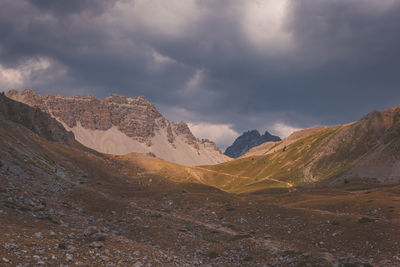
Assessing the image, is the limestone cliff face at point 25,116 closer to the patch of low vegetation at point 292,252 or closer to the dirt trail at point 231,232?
the dirt trail at point 231,232

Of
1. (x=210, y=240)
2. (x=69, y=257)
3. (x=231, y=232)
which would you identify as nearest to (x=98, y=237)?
(x=69, y=257)

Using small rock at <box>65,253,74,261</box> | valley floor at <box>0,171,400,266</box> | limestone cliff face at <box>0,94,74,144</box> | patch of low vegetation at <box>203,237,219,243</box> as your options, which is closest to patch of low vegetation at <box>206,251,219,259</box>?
valley floor at <box>0,171,400,266</box>

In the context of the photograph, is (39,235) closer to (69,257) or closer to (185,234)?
(69,257)

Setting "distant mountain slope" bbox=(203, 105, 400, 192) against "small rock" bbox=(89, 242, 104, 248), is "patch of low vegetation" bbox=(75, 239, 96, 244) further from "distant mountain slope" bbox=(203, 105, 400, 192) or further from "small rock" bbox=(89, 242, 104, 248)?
"distant mountain slope" bbox=(203, 105, 400, 192)

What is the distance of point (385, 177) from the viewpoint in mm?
126875

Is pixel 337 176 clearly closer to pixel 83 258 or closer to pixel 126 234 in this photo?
pixel 126 234

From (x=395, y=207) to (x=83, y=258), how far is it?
1938 inches

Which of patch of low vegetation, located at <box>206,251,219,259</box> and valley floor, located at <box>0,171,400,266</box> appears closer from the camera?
valley floor, located at <box>0,171,400,266</box>

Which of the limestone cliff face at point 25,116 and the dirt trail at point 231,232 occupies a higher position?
the limestone cliff face at point 25,116

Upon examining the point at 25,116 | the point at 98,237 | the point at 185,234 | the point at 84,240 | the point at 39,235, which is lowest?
the point at 185,234

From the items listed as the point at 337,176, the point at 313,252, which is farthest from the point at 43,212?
the point at 337,176

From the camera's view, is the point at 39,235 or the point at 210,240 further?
the point at 210,240

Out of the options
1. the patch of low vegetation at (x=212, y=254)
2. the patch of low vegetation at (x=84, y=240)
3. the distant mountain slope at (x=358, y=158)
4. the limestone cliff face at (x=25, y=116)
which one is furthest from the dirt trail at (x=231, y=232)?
the limestone cliff face at (x=25, y=116)

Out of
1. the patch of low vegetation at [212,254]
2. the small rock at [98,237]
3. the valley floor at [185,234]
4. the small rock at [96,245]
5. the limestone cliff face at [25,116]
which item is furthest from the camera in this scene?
the limestone cliff face at [25,116]
